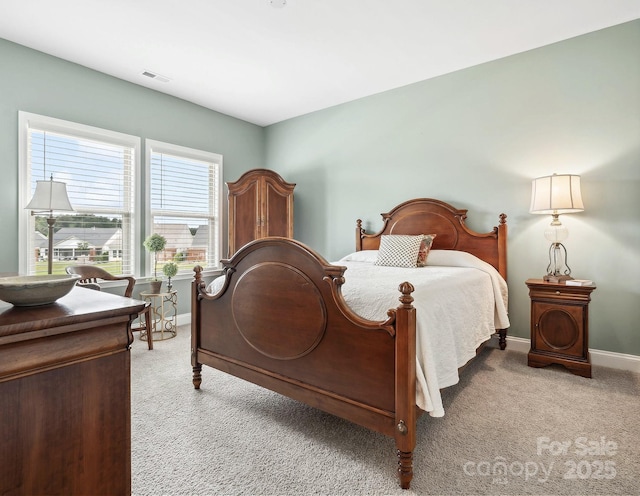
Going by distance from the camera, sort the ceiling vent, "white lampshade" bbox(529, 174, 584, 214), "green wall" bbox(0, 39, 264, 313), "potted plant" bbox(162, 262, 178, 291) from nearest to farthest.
Answer: "white lampshade" bbox(529, 174, 584, 214)
"green wall" bbox(0, 39, 264, 313)
the ceiling vent
"potted plant" bbox(162, 262, 178, 291)

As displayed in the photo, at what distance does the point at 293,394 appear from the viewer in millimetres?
1892

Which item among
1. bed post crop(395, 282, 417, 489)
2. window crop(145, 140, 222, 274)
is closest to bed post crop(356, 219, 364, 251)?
window crop(145, 140, 222, 274)

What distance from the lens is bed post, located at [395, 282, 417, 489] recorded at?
145 cm

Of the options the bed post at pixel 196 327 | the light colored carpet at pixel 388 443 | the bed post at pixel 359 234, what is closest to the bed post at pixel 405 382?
the light colored carpet at pixel 388 443

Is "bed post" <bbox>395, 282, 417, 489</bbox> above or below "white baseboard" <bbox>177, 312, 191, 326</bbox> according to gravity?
above

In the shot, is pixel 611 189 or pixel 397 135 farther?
pixel 397 135

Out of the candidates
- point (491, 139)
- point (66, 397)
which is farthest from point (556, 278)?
point (66, 397)

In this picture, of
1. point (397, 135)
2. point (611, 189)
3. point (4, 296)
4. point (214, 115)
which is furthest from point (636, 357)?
point (214, 115)

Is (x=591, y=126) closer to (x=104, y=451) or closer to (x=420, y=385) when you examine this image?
(x=420, y=385)

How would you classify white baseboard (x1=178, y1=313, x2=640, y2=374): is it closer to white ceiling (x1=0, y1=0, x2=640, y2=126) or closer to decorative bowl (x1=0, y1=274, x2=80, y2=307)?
white ceiling (x1=0, y1=0, x2=640, y2=126)

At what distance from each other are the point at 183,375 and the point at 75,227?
190 cm

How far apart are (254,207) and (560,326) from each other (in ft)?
11.0

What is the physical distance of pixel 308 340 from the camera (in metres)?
1.82

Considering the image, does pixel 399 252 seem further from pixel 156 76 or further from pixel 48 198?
pixel 156 76
